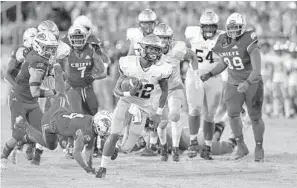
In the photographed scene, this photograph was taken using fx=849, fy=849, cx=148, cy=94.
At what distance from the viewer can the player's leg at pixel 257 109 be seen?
36.3ft

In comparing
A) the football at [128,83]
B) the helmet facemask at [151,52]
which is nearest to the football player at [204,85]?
the helmet facemask at [151,52]

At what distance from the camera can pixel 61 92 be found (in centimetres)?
1074

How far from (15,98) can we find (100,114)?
68.3 inches

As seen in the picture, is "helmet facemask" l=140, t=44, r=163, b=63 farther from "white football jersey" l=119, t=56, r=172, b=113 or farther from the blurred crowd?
the blurred crowd

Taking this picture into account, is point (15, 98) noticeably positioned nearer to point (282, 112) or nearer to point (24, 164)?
point (24, 164)

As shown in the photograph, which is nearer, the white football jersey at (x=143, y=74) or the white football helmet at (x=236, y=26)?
the white football jersey at (x=143, y=74)

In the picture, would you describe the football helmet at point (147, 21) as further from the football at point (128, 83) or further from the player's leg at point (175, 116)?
the football at point (128, 83)

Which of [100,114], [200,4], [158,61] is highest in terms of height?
[200,4]

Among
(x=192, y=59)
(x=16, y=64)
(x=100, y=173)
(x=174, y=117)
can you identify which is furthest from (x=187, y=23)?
(x=100, y=173)

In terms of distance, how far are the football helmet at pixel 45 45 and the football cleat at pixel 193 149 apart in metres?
2.44

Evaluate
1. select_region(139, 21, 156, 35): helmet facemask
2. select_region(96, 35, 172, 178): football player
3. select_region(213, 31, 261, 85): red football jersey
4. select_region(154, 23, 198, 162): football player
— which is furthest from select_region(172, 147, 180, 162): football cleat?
select_region(139, 21, 156, 35): helmet facemask

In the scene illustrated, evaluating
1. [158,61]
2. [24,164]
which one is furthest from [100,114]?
[24,164]

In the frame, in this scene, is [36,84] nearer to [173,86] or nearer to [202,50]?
[173,86]

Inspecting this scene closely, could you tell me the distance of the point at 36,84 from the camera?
1013 cm
